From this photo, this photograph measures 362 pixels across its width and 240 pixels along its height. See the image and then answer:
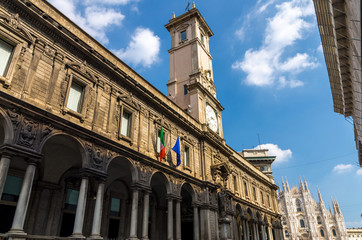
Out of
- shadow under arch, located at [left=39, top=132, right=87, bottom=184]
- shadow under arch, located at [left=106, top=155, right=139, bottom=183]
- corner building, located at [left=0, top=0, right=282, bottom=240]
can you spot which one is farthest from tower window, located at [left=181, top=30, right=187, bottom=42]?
shadow under arch, located at [left=39, top=132, right=87, bottom=184]

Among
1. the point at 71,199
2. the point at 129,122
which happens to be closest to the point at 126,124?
the point at 129,122

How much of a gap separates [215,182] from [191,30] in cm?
1702

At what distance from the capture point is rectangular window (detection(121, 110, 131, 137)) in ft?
47.2

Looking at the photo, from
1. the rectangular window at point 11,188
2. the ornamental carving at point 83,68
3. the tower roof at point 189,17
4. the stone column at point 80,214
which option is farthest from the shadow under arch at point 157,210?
the tower roof at point 189,17

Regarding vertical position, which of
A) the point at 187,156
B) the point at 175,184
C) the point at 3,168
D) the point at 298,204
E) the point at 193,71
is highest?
the point at 193,71

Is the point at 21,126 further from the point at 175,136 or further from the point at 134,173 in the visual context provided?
the point at 175,136

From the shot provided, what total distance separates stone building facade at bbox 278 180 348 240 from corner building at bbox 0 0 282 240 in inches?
3009

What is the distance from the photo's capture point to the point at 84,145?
445 inches

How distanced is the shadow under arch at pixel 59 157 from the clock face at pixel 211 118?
13838mm

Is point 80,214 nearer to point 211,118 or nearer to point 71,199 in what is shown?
point 71,199

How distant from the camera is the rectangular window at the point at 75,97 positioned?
463 inches

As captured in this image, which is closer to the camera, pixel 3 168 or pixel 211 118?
pixel 3 168

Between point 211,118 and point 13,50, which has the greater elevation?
point 211,118

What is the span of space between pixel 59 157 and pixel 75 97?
10.4ft
